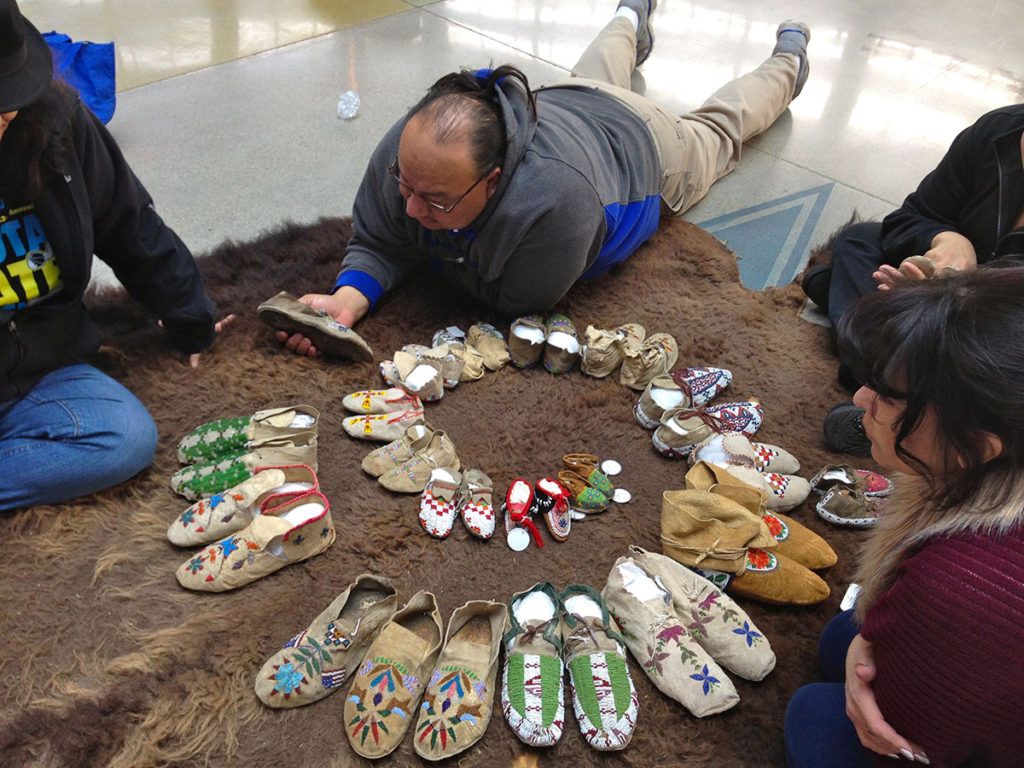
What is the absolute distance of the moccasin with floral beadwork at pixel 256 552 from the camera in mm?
1227

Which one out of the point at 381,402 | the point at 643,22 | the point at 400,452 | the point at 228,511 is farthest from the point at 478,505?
the point at 643,22

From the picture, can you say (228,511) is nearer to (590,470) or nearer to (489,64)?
(590,470)

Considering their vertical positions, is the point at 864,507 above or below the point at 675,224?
below

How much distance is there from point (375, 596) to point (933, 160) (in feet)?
7.98

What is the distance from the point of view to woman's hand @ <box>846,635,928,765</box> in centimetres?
83

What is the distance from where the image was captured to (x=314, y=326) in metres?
1.58

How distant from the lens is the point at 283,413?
1.46 m

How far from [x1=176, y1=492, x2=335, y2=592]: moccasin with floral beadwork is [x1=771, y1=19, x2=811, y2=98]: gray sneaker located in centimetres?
234

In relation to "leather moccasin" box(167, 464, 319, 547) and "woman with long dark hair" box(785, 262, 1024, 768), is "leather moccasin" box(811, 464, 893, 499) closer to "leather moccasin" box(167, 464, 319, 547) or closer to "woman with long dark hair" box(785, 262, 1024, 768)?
"woman with long dark hair" box(785, 262, 1024, 768)

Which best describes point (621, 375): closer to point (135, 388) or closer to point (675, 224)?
point (675, 224)

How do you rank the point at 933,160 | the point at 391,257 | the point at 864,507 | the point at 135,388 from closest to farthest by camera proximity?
the point at 864,507 < the point at 135,388 < the point at 391,257 < the point at 933,160

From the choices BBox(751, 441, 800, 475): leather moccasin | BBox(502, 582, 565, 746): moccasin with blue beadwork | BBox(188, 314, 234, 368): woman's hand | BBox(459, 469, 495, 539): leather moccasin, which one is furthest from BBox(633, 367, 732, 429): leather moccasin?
BBox(188, 314, 234, 368): woman's hand

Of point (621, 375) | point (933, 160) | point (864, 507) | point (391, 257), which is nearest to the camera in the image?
point (864, 507)

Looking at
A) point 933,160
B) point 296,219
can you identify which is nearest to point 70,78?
point 296,219
